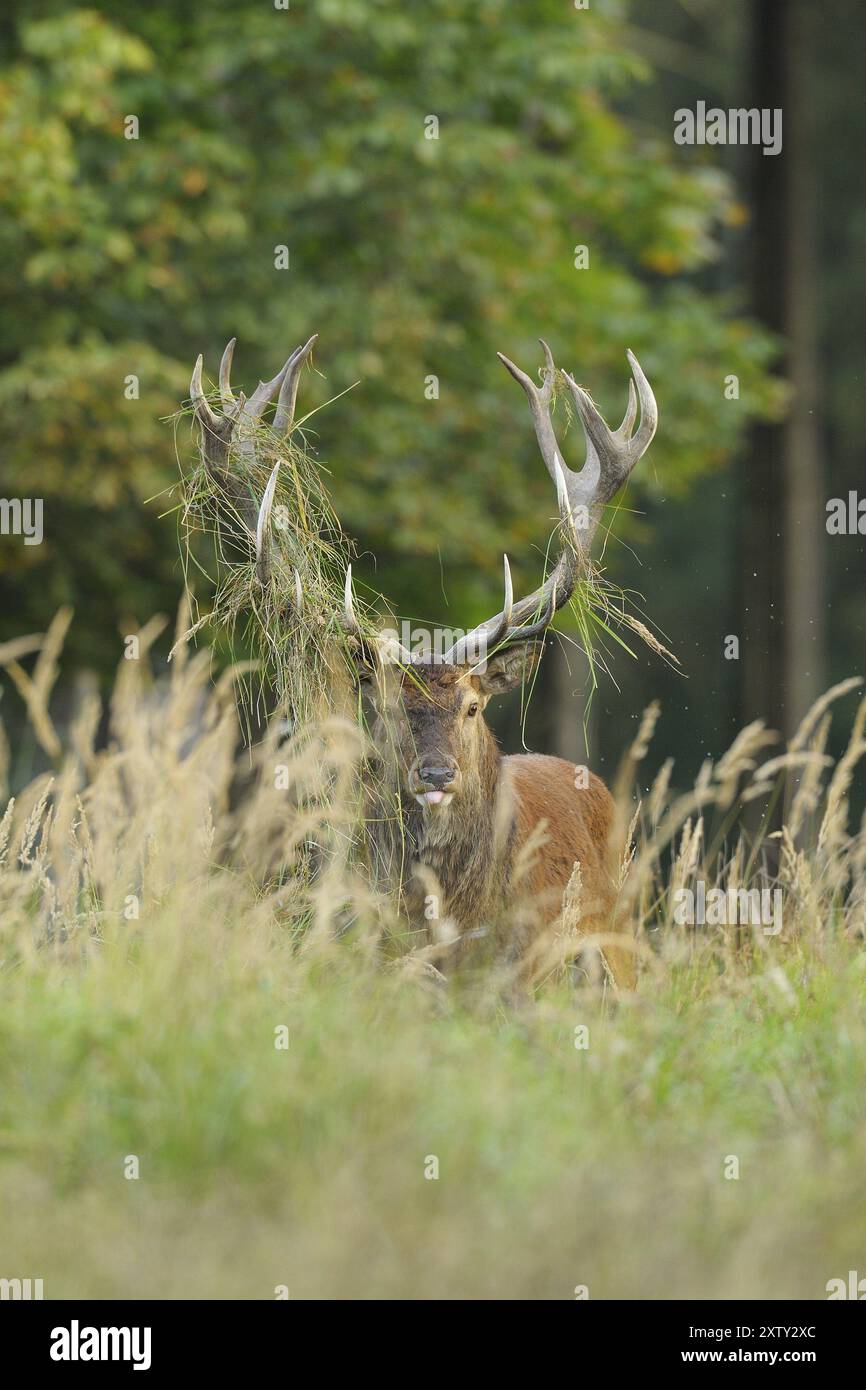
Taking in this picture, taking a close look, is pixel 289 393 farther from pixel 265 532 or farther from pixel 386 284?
pixel 386 284

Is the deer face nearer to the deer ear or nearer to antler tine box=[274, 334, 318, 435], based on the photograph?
the deer ear

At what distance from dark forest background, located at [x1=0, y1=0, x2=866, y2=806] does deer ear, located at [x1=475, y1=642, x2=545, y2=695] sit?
9.44ft

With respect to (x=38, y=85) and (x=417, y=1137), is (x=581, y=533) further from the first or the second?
(x=38, y=85)

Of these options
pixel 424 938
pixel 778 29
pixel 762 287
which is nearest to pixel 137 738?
pixel 424 938

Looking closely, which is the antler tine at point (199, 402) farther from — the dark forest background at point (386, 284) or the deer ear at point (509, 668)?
the dark forest background at point (386, 284)

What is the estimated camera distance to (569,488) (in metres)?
7.31

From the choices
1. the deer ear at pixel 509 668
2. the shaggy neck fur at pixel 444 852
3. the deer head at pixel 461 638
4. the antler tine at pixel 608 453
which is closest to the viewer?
the deer head at pixel 461 638

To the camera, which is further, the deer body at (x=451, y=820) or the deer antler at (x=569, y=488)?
the deer antler at (x=569, y=488)

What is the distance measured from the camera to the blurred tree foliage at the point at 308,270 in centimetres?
1071

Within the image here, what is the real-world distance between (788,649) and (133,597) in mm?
4392

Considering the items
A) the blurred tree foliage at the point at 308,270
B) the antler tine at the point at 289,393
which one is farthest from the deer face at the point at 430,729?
the blurred tree foliage at the point at 308,270

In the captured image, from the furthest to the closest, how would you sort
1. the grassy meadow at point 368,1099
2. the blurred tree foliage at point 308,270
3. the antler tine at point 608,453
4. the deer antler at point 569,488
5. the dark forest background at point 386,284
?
the dark forest background at point 386,284 → the blurred tree foliage at point 308,270 → the antler tine at point 608,453 → the deer antler at point 569,488 → the grassy meadow at point 368,1099

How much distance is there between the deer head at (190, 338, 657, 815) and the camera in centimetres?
638

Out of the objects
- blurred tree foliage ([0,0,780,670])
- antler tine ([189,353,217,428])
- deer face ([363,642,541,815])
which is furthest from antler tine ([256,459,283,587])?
blurred tree foliage ([0,0,780,670])
